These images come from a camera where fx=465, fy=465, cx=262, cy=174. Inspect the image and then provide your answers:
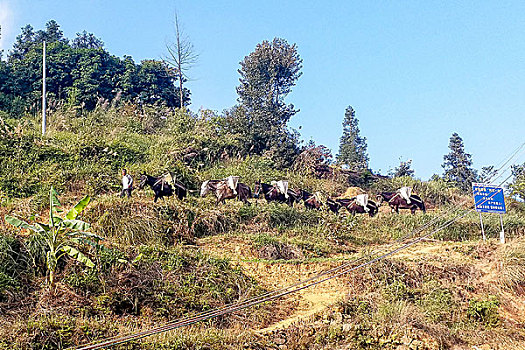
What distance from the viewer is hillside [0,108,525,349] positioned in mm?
6414

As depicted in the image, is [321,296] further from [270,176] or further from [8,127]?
[8,127]

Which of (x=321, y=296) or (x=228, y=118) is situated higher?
(x=228, y=118)

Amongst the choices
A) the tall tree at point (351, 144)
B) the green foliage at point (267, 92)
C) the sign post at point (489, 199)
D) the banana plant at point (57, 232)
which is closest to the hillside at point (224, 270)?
the banana plant at point (57, 232)

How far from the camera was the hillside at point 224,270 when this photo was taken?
6414 millimetres

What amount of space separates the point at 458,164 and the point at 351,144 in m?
6.26

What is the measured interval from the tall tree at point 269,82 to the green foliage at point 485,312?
13.6 metres

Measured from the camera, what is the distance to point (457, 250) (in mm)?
10680

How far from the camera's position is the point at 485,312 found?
786cm

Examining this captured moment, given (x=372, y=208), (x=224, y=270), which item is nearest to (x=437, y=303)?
(x=224, y=270)

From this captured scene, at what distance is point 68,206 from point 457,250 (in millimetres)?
9047

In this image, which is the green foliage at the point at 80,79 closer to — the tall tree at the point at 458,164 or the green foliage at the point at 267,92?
the green foliage at the point at 267,92

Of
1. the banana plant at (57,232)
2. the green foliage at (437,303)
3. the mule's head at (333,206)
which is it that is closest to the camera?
the banana plant at (57,232)

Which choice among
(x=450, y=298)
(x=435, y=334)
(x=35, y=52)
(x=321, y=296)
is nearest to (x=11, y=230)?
(x=321, y=296)

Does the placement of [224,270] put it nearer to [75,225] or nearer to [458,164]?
[75,225]
